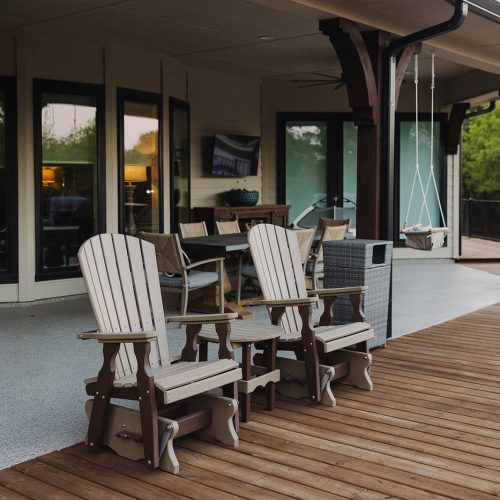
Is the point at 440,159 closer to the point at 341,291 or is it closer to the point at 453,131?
the point at 453,131

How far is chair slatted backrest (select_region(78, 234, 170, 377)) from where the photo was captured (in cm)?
380

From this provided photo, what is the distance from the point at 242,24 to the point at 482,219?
1245cm

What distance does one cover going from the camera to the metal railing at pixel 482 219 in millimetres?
18375

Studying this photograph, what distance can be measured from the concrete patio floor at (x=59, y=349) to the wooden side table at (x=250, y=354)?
82 centimetres

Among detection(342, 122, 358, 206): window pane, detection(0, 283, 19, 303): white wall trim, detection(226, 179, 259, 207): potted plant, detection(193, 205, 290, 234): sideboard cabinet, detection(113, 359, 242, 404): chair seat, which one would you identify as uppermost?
detection(342, 122, 358, 206): window pane

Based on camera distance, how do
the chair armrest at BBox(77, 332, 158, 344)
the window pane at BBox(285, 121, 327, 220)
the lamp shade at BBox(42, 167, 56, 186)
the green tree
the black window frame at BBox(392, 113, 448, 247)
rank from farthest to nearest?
the green tree → the black window frame at BBox(392, 113, 448, 247) → the window pane at BBox(285, 121, 327, 220) → the lamp shade at BBox(42, 167, 56, 186) → the chair armrest at BBox(77, 332, 158, 344)

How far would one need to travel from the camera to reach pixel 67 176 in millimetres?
8500

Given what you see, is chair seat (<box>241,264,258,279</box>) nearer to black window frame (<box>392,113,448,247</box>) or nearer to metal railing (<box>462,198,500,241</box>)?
black window frame (<box>392,113,448,247</box>)

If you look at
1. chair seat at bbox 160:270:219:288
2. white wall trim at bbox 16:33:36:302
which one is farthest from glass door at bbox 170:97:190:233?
chair seat at bbox 160:270:219:288

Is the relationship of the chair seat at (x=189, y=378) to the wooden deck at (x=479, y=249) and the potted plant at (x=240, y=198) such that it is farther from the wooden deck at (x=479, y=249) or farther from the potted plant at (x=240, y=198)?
the wooden deck at (x=479, y=249)

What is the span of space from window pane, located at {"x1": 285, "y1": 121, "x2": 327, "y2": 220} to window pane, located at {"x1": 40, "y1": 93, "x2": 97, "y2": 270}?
14.6 feet

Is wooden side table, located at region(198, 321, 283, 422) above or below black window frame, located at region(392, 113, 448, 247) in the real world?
below

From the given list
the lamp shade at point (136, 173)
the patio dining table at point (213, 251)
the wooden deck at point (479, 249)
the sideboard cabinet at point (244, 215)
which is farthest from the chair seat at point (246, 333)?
the wooden deck at point (479, 249)

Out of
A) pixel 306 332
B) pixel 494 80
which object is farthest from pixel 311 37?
pixel 306 332
